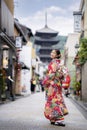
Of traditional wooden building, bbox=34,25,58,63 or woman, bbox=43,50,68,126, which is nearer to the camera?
woman, bbox=43,50,68,126

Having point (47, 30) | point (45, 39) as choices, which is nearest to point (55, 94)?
point (45, 39)

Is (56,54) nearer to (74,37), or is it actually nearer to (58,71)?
(58,71)

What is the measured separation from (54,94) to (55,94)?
24 millimetres

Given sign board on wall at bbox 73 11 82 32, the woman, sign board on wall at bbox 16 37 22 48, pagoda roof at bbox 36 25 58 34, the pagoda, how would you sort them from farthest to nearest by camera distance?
pagoda roof at bbox 36 25 58 34
the pagoda
sign board on wall at bbox 16 37 22 48
sign board on wall at bbox 73 11 82 32
the woman

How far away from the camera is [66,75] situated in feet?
35.9

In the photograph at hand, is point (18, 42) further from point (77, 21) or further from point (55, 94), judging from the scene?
point (55, 94)

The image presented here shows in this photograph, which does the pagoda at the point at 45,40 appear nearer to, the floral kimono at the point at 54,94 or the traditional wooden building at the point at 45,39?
the traditional wooden building at the point at 45,39

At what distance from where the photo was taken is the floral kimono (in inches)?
428

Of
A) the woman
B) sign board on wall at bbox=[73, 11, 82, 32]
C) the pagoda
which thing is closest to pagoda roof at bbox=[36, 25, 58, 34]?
the pagoda

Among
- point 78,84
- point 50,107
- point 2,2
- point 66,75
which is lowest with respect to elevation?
point 78,84

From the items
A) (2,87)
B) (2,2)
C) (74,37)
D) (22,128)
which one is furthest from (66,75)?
(74,37)

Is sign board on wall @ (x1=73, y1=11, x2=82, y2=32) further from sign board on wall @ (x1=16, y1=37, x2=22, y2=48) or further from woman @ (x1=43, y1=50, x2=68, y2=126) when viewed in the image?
woman @ (x1=43, y1=50, x2=68, y2=126)

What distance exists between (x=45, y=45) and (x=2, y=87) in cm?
9199

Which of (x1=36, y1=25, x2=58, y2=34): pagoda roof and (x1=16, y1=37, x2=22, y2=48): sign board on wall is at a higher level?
(x1=36, y1=25, x2=58, y2=34): pagoda roof
